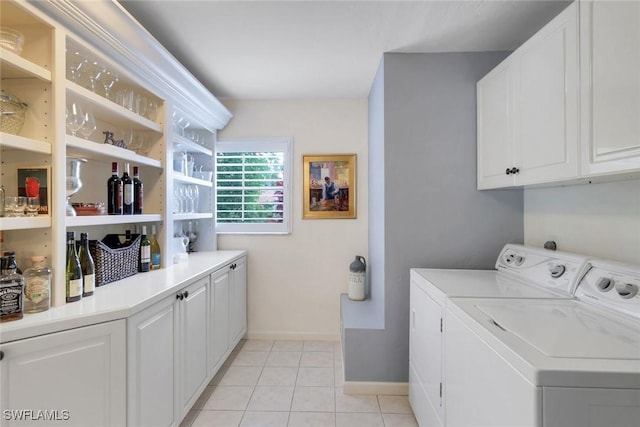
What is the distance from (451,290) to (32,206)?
6.06ft

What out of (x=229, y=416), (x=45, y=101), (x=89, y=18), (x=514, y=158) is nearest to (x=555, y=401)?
(x=514, y=158)

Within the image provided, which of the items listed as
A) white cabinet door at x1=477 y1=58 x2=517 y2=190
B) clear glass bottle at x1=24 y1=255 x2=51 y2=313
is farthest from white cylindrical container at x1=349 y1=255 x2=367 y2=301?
clear glass bottle at x1=24 y1=255 x2=51 y2=313

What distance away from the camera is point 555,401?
0.73 m

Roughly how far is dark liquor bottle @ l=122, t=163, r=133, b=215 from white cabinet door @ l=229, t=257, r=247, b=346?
3.20 feet

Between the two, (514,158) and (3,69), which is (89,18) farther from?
(514,158)

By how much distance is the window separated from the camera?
3.02m

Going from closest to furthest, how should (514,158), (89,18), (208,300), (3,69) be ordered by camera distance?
(3,69) → (89,18) → (514,158) → (208,300)

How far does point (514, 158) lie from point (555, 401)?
1340mm

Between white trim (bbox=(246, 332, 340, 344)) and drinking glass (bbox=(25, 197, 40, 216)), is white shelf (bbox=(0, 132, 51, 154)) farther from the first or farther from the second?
white trim (bbox=(246, 332, 340, 344))

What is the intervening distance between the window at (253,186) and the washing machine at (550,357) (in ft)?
6.64

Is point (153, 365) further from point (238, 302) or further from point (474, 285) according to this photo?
point (474, 285)

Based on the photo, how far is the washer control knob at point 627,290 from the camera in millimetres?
1069

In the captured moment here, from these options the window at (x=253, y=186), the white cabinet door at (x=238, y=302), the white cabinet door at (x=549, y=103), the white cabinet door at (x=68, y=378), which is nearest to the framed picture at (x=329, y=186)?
the window at (x=253, y=186)

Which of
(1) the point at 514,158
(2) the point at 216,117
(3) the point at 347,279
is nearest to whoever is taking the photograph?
Result: (1) the point at 514,158
